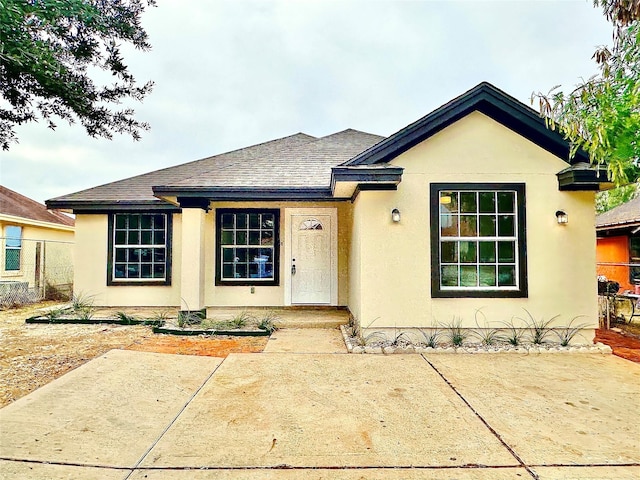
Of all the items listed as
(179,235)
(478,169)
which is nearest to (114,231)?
(179,235)

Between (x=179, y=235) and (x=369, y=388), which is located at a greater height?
(x=179, y=235)

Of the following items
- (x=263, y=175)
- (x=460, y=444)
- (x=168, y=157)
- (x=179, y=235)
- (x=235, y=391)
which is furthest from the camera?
(x=168, y=157)

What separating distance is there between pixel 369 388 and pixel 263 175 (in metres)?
5.57

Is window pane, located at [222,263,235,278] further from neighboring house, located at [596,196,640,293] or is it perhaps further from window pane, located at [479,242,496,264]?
neighboring house, located at [596,196,640,293]

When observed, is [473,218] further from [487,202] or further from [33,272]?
[33,272]

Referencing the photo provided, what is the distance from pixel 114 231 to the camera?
32.7 ft

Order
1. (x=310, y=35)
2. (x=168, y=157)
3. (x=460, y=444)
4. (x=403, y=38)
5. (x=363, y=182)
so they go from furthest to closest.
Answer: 1. (x=168, y=157)
2. (x=310, y=35)
3. (x=403, y=38)
4. (x=363, y=182)
5. (x=460, y=444)

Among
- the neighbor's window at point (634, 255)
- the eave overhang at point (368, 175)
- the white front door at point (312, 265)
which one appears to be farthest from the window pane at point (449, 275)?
the neighbor's window at point (634, 255)

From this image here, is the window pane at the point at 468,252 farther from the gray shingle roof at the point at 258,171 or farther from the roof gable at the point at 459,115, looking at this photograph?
the gray shingle roof at the point at 258,171

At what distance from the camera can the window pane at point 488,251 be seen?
22.3 ft

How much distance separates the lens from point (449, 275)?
6781 millimetres

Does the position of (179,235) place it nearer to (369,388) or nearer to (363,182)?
(363,182)

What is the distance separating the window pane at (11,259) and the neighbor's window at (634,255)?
73.5 feet

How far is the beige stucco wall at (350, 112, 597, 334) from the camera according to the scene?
21.9 ft
